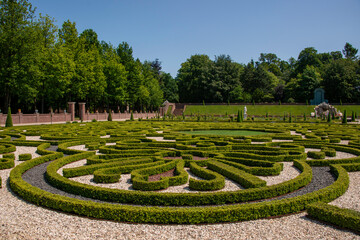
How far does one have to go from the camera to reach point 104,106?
2221 inches

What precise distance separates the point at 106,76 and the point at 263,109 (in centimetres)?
3246

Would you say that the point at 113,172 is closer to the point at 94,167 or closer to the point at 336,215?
the point at 94,167

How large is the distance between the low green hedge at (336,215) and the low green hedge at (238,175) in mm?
1345

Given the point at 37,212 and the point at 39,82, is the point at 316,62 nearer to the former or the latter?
the point at 39,82

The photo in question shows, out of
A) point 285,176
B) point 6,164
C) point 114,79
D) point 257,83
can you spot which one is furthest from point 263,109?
point 6,164

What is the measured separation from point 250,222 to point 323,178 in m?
3.65

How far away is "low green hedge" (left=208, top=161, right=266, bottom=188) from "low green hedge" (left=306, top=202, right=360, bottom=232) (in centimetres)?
134

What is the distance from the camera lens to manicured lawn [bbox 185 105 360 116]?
56044 millimetres

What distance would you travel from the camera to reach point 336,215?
4.51 m

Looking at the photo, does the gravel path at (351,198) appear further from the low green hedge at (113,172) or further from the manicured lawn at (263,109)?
the manicured lawn at (263,109)

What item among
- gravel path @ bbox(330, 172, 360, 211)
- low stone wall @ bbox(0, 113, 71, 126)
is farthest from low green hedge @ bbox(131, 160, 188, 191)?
low stone wall @ bbox(0, 113, 71, 126)

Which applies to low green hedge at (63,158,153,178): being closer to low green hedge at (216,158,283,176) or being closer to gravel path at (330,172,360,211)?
low green hedge at (216,158,283,176)

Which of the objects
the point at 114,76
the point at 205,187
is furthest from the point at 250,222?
the point at 114,76

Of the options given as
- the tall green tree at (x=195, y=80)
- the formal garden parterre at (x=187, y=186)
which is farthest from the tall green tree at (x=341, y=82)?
the formal garden parterre at (x=187, y=186)
